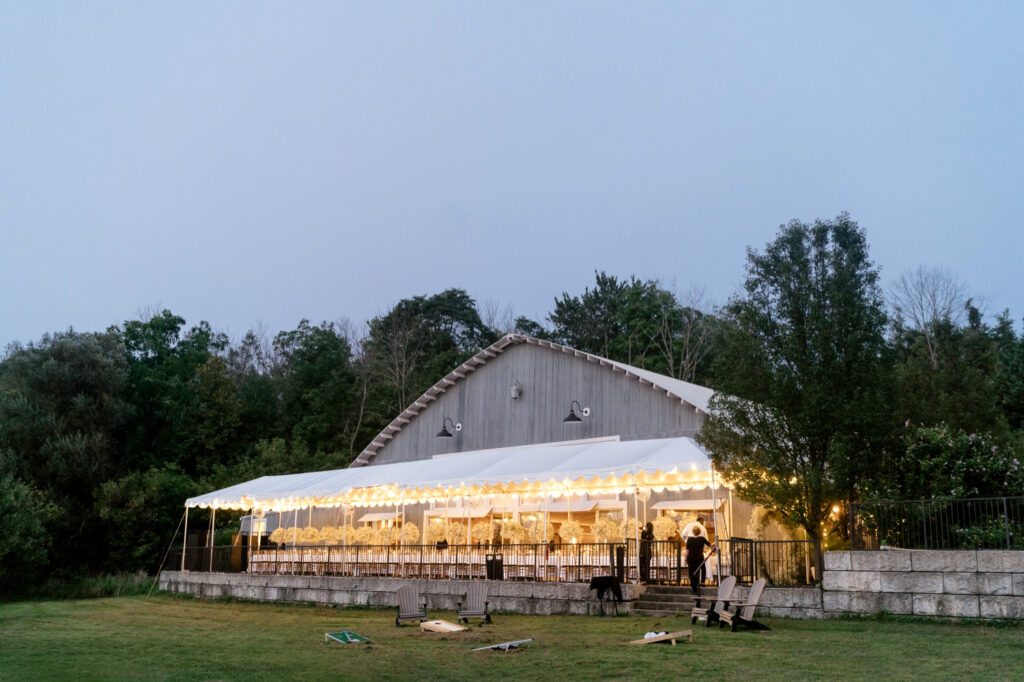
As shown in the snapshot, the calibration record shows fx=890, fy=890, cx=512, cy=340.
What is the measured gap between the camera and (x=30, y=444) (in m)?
39.0

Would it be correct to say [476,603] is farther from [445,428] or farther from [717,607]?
[445,428]

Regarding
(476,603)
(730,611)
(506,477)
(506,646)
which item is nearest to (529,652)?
(506,646)

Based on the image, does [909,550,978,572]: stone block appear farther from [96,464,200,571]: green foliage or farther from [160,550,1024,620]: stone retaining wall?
[96,464,200,571]: green foliage

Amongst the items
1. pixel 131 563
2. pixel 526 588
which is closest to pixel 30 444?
pixel 131 563

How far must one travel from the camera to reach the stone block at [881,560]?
13.9 m

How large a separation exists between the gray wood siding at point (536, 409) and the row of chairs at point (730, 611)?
10.9 metres

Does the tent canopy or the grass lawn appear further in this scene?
the tent canopy

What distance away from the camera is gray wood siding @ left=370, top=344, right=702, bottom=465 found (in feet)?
87.3

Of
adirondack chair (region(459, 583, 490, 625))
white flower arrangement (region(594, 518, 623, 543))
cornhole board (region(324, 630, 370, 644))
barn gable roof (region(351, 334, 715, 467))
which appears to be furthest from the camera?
barn gable roof (region(351, 334, 715, 467))

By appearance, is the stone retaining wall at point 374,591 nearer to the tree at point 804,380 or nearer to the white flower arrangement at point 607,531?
the white flower arrangement at point 607,531

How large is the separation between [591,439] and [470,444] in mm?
5385

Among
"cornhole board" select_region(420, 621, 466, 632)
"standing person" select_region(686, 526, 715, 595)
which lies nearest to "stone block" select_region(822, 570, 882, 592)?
"standing person" select_region(686, 526, 715, 595)

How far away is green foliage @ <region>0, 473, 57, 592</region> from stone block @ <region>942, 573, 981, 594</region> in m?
27.0

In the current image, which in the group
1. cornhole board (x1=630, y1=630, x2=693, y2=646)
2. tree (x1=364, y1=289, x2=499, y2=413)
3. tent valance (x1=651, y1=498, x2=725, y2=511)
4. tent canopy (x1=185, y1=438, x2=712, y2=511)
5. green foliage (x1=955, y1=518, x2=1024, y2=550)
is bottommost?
cornhole board (x1=630, y1=630, x2=693, y2=646)
